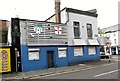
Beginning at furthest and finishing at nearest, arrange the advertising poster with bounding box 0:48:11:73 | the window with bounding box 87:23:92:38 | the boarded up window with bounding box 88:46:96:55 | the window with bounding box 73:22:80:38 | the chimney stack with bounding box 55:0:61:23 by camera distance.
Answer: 1. the window with bounding box 87:23:92:38
2. the boarded up window with bounding box 88:46:96:55
3. the window with bounding box 73:22:80:38
4. the chimney stack with bounding box 55:0:61:23
5. the advertising poster with bounding box 0:48:11:73

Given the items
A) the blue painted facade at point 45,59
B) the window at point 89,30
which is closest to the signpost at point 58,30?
the blue painted facade at point 45,59

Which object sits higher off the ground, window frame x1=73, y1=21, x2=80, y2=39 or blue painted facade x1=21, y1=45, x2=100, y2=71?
window frame x1=73, y1=21, x2=80, y2=39

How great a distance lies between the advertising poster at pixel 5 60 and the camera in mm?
26766

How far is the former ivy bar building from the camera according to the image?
28.7 m

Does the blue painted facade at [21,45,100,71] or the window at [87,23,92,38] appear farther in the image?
the window at [87,23,92,38]

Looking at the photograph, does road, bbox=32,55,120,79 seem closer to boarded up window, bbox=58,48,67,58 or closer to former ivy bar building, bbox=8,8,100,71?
former ivy bar building, bbox=8,8,100,71

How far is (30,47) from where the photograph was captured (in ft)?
96.7

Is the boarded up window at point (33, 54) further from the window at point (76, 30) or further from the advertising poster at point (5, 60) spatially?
the window at point (76, 30)

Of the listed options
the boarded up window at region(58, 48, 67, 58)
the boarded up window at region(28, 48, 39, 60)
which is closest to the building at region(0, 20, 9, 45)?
the boarded up window at region(28, 48, 39, 60)

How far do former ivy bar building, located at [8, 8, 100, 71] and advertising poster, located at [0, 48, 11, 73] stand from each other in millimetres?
1006

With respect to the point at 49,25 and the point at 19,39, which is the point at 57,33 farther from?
the point at 19,39

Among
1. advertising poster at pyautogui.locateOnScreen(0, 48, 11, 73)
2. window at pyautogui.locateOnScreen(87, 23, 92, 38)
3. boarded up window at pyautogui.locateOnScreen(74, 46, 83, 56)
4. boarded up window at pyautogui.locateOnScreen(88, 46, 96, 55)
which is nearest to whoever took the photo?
advertising poster at pyautogui.locateOnScreen(0, 48, 11, 73)

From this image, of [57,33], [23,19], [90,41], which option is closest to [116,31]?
[90,41]

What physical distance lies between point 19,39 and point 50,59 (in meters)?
5.17
